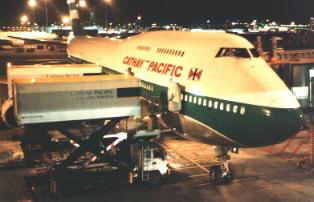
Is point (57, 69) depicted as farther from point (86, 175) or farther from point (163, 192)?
point (163, 192)

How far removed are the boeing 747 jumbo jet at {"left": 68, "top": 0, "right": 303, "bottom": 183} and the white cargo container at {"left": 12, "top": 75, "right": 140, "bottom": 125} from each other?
2127 mm

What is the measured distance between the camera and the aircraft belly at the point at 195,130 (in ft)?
55.8

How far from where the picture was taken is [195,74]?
18.1m

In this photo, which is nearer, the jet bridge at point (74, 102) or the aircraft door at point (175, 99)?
the jet bridge at point (74, 102)

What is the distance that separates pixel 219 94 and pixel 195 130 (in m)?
2.35

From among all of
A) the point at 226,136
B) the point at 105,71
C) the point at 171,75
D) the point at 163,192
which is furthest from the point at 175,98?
the point at 105,71

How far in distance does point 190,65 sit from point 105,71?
40.7 ft

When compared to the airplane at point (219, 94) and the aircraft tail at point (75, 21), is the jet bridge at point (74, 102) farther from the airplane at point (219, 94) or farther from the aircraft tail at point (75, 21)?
the aircraft tail at point (75, 21)

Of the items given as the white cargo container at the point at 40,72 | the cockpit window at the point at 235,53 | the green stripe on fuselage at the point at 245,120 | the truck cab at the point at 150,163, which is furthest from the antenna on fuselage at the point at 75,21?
the cockpit window at the point at 235,53

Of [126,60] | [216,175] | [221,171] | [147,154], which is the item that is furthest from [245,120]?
[126,60]

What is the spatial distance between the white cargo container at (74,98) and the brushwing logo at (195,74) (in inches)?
100

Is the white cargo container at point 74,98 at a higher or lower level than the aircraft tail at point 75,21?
lower

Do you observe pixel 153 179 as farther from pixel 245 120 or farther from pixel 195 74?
pixel 245 120

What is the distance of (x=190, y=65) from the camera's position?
18.8m
